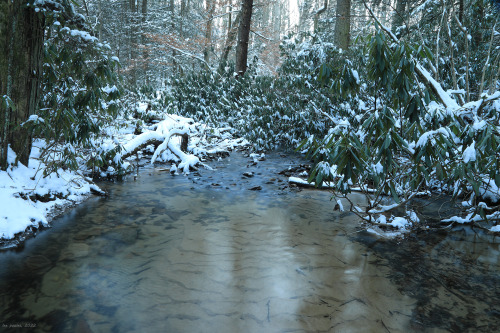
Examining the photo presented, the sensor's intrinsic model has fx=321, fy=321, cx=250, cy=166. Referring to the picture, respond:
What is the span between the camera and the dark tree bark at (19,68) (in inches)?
166

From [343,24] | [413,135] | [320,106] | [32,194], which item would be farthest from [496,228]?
[343,24]

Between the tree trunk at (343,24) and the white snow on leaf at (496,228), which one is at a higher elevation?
the tree trunk at (343,24)

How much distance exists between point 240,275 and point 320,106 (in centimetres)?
589

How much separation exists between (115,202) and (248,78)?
6074 mm

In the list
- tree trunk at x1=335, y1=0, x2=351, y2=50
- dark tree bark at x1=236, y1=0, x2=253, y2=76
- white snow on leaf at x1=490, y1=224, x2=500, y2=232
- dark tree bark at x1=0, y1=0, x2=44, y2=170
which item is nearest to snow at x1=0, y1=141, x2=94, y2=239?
dark tree bark at x1=0, y1=0, x2=44, y2=170

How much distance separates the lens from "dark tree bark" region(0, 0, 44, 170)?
4.21 meters

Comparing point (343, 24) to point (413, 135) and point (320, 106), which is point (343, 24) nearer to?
point (320, 106)

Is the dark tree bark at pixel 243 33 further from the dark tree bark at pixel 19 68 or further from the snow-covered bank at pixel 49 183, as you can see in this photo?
the dark tree bark at pixel 19 68

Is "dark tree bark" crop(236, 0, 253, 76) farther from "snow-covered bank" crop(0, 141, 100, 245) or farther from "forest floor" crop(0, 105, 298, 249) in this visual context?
"snow-covered bank" crop(0, 141, 100, 245)

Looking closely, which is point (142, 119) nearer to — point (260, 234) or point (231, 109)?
point (231, 109)

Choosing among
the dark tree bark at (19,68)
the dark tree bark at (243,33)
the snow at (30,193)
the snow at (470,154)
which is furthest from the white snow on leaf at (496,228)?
the dark tree bark at (243,33)

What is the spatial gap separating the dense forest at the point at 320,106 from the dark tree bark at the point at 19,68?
14mm

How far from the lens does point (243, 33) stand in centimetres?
1164

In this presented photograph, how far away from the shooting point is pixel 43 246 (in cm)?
390
